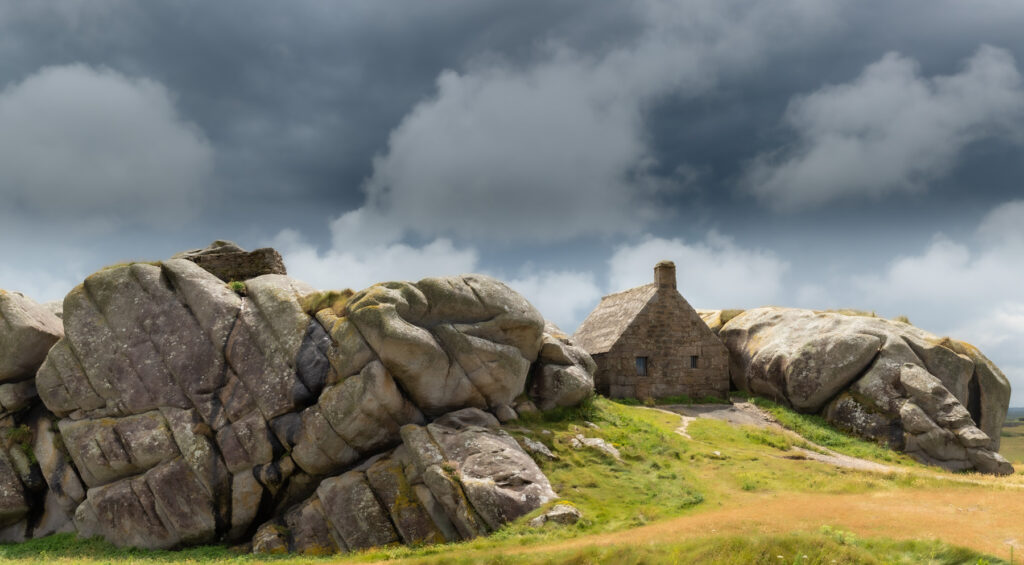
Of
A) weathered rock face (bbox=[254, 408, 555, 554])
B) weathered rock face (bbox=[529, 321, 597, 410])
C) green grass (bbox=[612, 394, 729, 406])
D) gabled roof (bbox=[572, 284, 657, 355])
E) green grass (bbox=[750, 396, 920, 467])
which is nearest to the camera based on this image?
weathered rock face (bbox=[254, 408, 555, 554])

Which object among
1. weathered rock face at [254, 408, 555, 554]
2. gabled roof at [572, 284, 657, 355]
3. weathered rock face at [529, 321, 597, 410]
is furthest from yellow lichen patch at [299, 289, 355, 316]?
gabled roof at [572, 284, 657, 355]

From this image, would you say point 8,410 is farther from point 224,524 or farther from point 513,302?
point 513,302

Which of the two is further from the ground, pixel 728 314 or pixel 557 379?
pixel 728 314

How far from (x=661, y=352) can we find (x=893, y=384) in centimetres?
1259

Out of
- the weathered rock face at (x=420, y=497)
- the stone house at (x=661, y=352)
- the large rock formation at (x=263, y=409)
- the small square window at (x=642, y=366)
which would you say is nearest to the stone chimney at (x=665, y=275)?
the stone house at (x=661, y=352)

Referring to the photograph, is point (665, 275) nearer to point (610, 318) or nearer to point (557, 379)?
point (610, 318)

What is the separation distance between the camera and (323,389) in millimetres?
25484

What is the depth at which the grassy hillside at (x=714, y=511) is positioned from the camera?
15.5 meters

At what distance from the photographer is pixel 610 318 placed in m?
44.3

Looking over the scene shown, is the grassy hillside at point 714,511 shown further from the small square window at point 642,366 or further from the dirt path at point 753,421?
the small square window at point 642,366

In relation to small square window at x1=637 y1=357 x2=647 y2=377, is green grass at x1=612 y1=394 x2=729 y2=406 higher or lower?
lower

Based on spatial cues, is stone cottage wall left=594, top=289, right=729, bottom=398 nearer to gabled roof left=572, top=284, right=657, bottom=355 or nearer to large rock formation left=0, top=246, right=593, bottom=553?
gabled roof left=572, top=284, right=657, bottom=355

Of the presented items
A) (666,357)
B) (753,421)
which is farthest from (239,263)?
(753,421)

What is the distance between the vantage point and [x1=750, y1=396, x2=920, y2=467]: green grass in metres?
31.3
